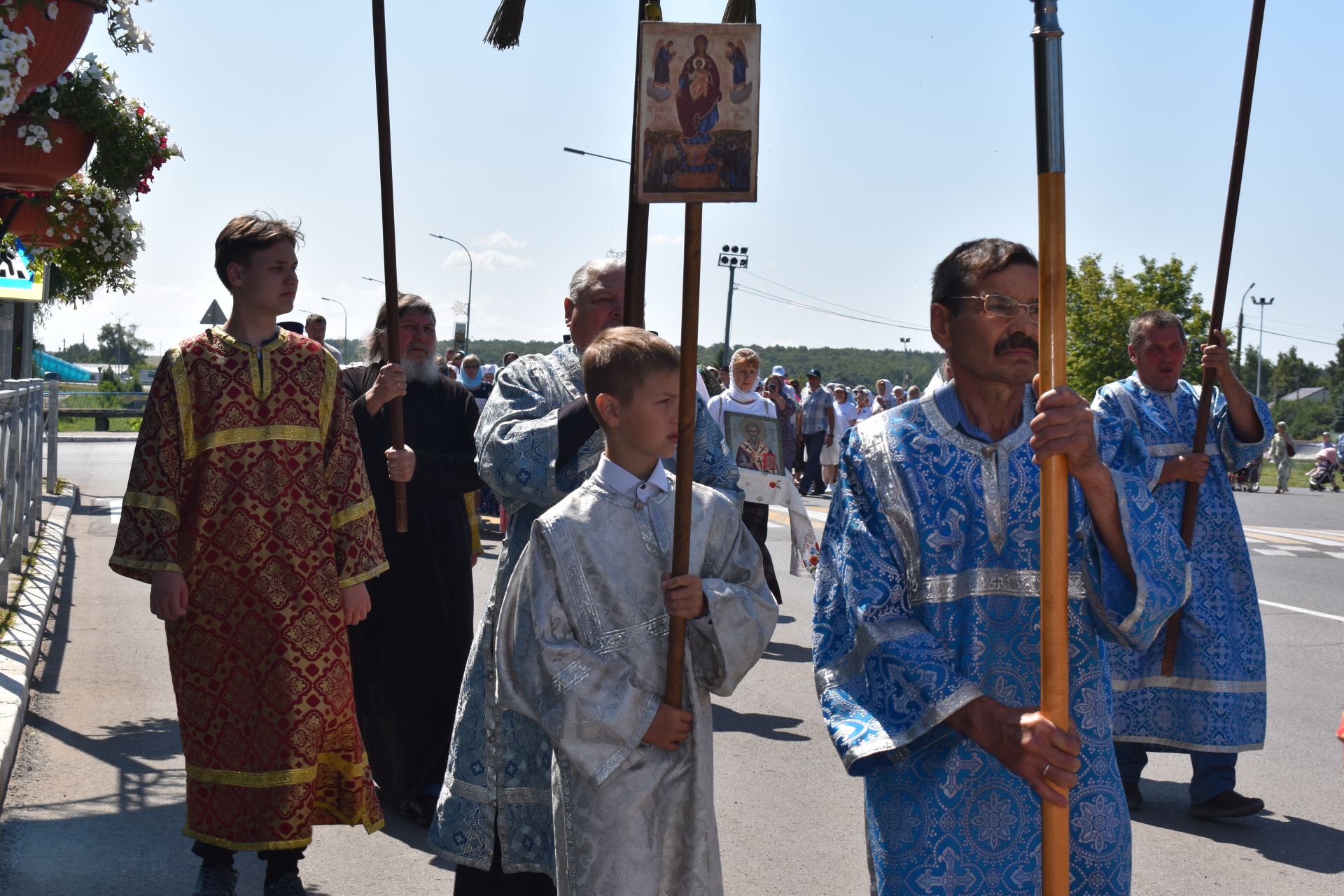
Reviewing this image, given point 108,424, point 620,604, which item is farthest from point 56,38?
point 108,424

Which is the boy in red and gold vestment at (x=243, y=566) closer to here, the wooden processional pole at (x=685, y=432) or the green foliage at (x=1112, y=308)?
the wooden processional pole at (x=685, y=432)

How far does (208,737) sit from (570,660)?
1801mm

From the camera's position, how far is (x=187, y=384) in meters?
4.52

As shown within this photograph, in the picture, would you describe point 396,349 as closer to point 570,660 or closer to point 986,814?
point 570,660

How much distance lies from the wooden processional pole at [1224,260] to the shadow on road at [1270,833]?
629 mm

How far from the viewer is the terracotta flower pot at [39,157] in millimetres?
5965

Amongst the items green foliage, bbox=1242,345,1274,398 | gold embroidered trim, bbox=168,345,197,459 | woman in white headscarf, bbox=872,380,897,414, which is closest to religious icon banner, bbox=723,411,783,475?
gold embroidered trim, bbox=168,345,197,459

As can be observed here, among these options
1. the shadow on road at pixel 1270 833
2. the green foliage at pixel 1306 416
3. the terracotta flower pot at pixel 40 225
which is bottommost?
the shadow on road at pixel 1270 833

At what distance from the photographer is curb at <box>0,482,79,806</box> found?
606 centimetres

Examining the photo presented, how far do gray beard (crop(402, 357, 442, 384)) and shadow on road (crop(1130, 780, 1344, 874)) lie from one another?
3357 mm

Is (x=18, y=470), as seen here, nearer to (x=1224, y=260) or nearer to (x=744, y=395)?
(x=744, y=395)

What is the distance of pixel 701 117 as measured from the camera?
3.14 m

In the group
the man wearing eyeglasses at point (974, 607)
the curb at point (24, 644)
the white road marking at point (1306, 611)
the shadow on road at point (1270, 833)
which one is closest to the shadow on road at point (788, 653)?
the shadow on road at point (1270, 833)

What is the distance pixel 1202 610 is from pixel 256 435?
3.75m
